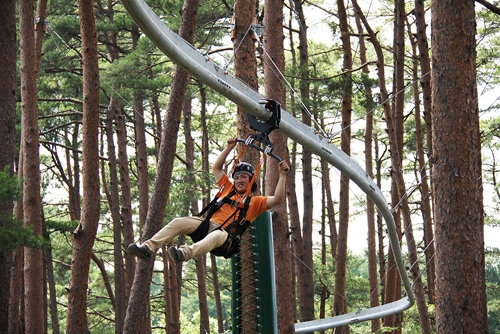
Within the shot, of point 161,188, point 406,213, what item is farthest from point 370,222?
point 161,188

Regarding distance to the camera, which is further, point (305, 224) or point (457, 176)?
point (305, 224)

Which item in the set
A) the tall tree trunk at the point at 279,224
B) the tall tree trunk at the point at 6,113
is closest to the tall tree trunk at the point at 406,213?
the tall tree trunk at the point at 279,224

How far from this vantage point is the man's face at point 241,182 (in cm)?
654

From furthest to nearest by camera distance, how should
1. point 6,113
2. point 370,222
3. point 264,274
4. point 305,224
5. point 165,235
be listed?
point 370,222
point 305,224
point 6,113
point 264,274
point 165,235

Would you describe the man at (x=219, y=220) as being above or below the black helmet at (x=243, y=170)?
below

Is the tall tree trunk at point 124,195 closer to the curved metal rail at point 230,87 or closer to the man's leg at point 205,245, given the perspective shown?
the curved metal rail at point 230,87

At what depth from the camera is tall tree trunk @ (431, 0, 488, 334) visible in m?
6.60

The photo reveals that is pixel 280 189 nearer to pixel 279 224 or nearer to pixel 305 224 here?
pixel 279 224

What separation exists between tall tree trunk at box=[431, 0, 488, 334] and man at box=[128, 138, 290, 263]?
5.19 feet

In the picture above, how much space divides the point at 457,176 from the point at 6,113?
15.7 ft

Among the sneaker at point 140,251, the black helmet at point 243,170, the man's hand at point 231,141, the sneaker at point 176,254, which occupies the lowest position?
the sneaker at point 176,254

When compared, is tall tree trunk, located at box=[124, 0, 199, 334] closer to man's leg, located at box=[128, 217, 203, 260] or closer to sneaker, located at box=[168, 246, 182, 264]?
man's leg, located at box=[128, 217, 203, 260]

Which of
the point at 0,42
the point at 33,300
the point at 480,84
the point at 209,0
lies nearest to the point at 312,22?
the point at 480,84

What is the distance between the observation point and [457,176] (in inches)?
266
